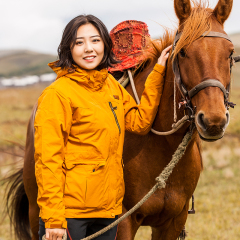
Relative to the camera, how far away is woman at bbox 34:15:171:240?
175 cm

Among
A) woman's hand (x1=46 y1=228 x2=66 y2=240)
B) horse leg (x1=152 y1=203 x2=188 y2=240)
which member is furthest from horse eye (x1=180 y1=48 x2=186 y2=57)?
horse leg (x1=152 y1=203 x2=188 y2=240)

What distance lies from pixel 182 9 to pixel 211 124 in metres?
0.79

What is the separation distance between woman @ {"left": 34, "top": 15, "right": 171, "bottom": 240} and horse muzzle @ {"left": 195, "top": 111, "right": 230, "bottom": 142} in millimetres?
519

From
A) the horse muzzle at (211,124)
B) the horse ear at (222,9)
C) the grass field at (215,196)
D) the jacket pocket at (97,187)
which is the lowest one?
the grass field at (215,196)

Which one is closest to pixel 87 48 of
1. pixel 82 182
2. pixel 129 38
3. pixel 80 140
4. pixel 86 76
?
pixel 86 76

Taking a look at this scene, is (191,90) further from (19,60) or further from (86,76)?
(19,60)

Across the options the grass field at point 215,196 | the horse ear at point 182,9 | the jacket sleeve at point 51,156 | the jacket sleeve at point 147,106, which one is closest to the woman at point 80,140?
the jacket sleeve at point 51,156

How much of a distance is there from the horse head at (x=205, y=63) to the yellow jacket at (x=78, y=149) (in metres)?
0.47

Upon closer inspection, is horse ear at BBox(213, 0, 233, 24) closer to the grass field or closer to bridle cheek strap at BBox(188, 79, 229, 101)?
the grass field

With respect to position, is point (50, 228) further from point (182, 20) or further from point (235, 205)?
point (235, 205)

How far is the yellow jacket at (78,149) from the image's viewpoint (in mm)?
1752

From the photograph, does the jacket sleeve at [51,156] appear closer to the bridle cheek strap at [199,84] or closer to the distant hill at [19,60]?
the bridle cheek strap at [199,84]

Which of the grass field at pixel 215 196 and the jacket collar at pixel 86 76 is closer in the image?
the jacket collar at pixel 86 76

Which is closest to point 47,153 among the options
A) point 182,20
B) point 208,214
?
point 182,20
